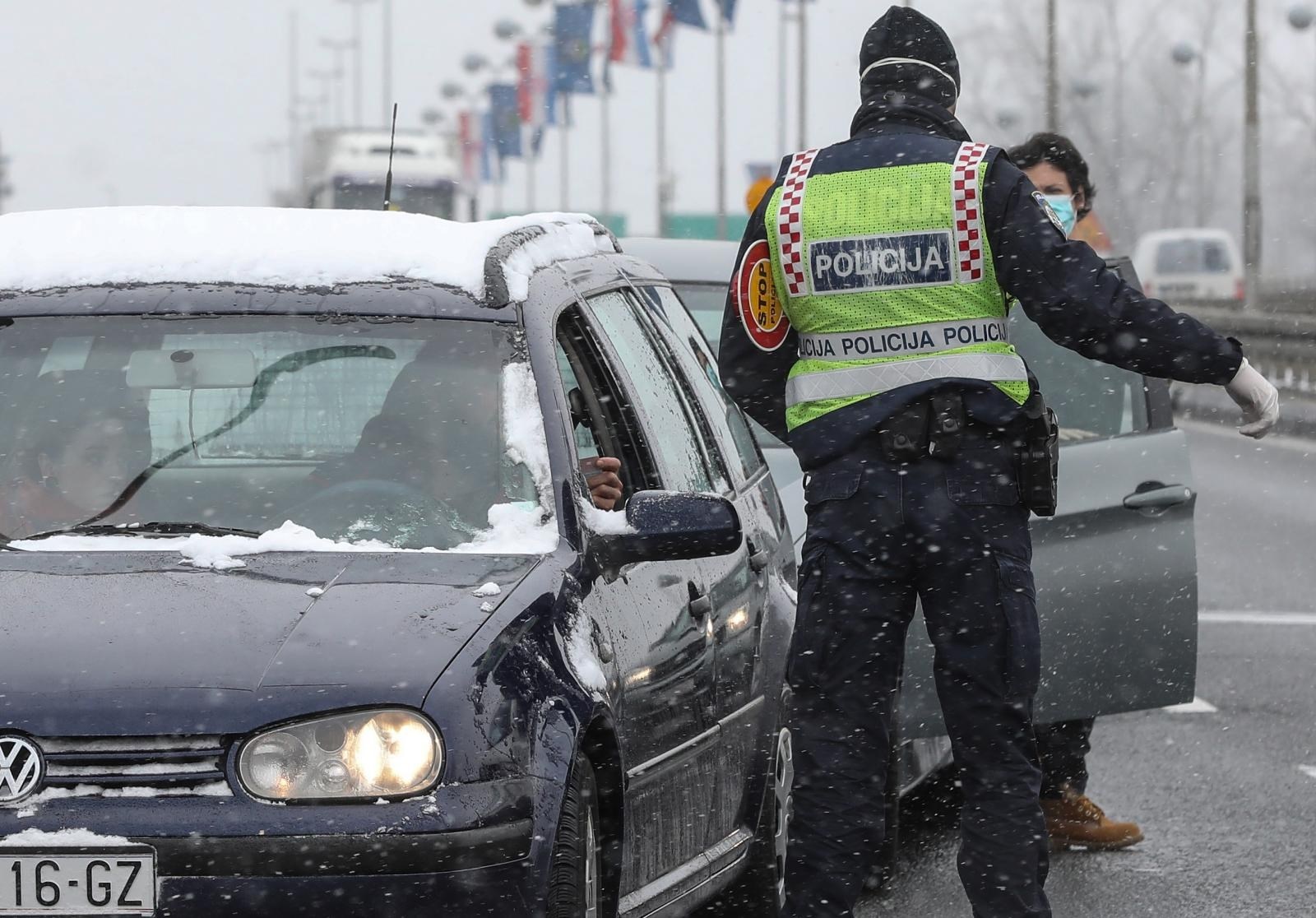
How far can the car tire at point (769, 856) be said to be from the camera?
17.7 ft

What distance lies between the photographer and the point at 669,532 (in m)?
4.34

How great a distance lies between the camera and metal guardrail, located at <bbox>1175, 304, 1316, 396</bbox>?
27.1 metres

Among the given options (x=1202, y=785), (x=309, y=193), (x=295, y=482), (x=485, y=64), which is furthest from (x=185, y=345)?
(x=485, y=64)

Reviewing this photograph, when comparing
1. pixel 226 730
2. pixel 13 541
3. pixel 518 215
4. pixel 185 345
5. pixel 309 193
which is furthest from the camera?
pixel 309 193

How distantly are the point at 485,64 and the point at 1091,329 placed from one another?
227 ft

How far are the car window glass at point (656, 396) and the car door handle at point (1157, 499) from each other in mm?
1831

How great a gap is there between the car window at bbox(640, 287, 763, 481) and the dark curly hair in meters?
1.80

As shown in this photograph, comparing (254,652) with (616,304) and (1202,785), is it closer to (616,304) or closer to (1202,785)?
(616,304)

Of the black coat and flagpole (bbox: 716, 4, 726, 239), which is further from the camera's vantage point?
flagpole (bbox: 716, 4, 726, 239)

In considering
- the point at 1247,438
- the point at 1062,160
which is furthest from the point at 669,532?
the point at 1247,438

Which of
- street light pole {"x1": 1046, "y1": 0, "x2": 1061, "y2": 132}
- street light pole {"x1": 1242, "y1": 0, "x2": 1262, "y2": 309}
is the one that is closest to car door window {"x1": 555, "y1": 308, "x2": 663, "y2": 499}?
street light pole {"x1": 1242, "y1": 0, "x2": 1262, "y2": 309}

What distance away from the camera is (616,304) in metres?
5.37

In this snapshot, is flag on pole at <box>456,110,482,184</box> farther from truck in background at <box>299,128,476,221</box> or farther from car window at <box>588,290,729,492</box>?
car window at <box>588,290,729,492</box>

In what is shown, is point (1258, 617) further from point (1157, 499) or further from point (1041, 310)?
point (1041, 310)
